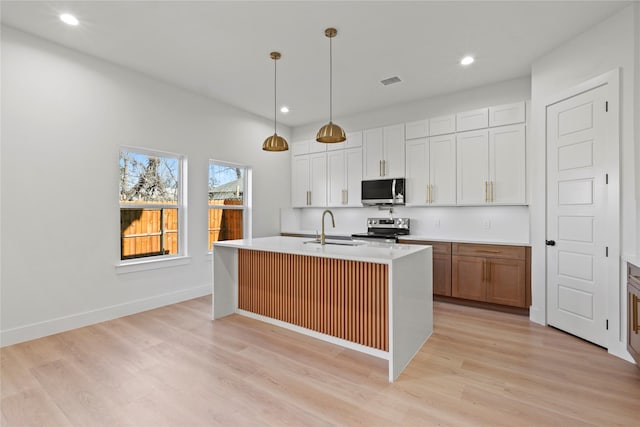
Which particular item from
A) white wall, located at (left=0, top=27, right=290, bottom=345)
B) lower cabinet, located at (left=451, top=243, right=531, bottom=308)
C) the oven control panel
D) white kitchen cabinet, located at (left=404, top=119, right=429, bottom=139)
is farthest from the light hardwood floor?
white kitchen cabinet, located at (left=404, top=119, right=429, bottom=139)

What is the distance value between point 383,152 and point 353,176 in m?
0.66

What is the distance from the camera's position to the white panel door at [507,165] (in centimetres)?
384

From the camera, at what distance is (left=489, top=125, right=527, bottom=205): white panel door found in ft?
12.6

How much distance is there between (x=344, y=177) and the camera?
5402 millimetres

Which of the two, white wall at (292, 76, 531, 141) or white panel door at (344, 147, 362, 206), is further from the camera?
white panel door at (344, 147, 362, 206)

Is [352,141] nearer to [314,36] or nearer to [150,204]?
[314,36]

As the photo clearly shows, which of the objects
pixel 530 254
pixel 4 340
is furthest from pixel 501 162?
pixel 4 340

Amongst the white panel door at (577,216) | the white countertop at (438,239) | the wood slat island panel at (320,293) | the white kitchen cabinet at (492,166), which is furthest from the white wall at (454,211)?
the wood slat island panel at (320,293)

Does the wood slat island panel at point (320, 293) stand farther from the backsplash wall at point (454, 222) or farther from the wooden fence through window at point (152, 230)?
the backsplash wall at point (454, 222)

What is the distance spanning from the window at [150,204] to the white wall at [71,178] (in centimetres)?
17

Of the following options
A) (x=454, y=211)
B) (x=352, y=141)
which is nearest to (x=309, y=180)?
(x=352, y=141)

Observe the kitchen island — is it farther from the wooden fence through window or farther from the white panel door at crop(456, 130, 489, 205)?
the white panel door at crop(456, 130, 489, 205)

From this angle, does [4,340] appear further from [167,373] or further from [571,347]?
[571,347]

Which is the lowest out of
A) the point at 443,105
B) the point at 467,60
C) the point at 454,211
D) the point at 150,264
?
the point at 150,264
